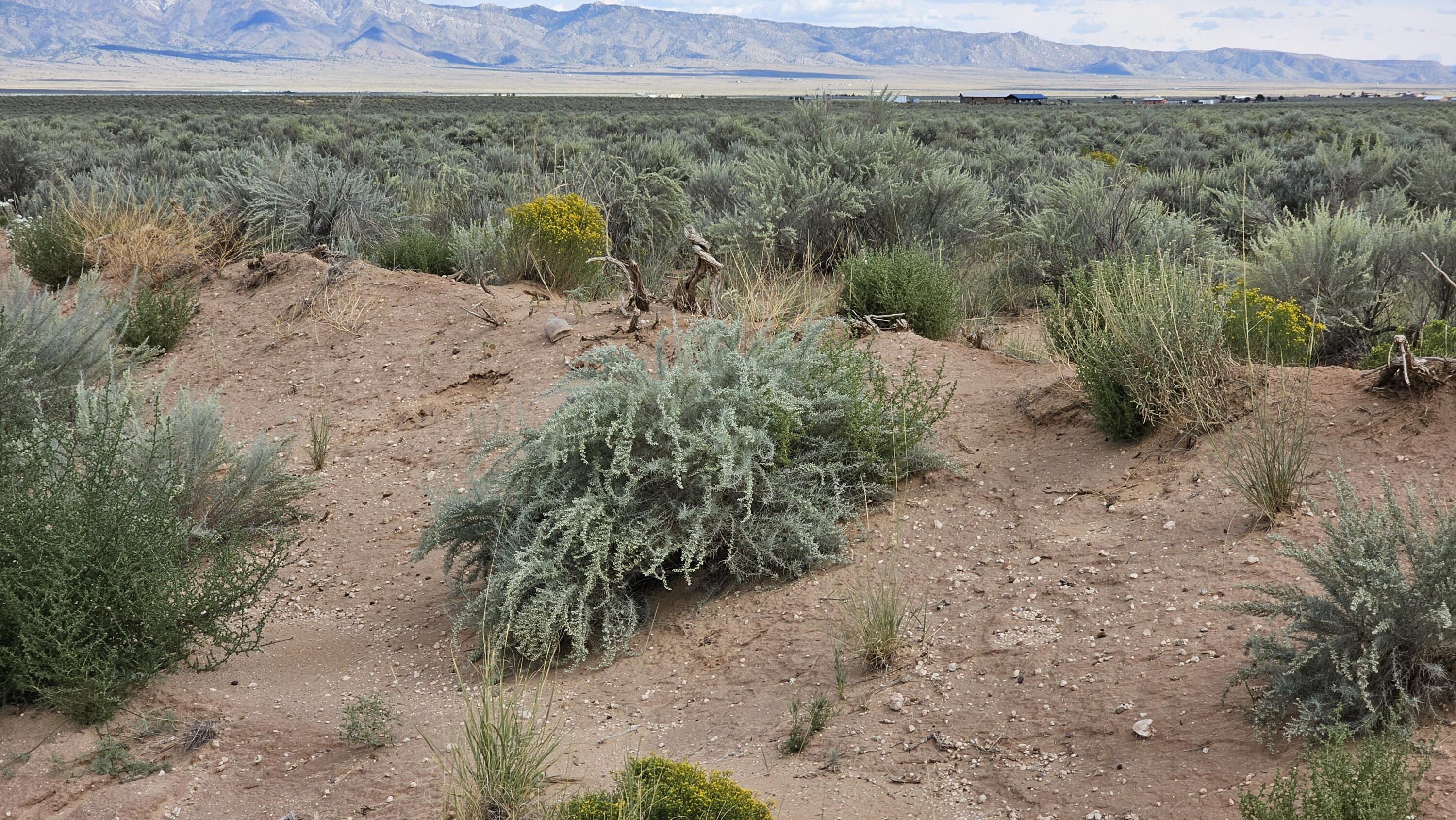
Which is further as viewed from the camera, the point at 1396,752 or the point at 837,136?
the point at 837,136

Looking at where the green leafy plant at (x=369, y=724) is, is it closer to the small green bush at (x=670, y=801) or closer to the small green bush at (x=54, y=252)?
the small green bush at (x=670, y=801)

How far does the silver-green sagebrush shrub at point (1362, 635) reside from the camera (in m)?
3.08

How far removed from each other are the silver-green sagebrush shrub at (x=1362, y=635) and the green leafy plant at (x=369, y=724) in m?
2.69

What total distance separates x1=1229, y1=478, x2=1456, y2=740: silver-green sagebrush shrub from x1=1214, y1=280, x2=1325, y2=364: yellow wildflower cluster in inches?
105

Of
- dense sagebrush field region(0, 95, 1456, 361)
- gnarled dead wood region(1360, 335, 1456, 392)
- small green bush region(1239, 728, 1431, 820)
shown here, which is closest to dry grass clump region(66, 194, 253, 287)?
dense sagebrush field region(0, 95, 1456, 361)

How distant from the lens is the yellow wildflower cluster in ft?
20.3

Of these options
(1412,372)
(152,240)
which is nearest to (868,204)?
(1412,372)

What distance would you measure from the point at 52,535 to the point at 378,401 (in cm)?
375

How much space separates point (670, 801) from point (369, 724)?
4.19ft

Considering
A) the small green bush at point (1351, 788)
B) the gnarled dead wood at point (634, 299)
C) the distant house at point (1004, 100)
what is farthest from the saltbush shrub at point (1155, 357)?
the distant house at point (1004, 100)

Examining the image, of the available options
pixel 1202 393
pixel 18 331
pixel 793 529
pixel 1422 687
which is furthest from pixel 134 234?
pixel 1422 687

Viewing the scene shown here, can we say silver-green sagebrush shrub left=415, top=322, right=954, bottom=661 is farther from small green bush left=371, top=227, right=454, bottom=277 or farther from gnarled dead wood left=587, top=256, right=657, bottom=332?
small green bush left=371, top=227, right=454, bottom=277

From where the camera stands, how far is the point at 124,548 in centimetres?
397

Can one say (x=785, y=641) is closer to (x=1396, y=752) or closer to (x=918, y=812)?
(x=918, y=812)
